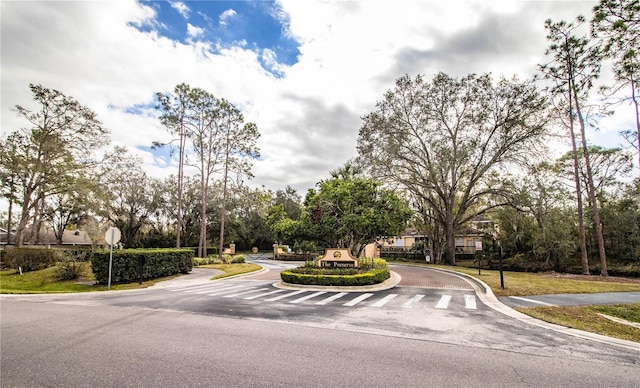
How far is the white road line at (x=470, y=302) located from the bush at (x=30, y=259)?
25880 millimetres

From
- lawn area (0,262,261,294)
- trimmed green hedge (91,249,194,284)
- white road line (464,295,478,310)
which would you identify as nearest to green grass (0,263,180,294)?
lawn area (0,262,261,294)

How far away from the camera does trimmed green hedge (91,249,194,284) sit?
15.7m

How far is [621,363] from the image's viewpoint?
4949 millimetres

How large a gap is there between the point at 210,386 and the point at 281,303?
21.6ft

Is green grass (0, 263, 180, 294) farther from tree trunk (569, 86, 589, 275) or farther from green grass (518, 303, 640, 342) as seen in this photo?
tree trunk (569, 86, 589, 275)

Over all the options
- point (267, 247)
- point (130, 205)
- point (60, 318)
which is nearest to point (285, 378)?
point (60, 318)

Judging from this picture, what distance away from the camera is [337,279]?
14.1 metres

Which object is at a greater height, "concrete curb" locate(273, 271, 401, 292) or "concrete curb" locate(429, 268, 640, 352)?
"concrete curb" locate(429, 268, 640, 352)

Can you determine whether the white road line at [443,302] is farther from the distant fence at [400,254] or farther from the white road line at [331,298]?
the distant fence at [400,254]

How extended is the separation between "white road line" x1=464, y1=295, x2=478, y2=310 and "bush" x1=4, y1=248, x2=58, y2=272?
25.9m

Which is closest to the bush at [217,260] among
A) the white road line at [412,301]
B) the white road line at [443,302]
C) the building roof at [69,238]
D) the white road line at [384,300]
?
the white road line at [384,300]

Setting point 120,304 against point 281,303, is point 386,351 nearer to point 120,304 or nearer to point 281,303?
point 281,303

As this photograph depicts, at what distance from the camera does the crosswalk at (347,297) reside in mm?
10234

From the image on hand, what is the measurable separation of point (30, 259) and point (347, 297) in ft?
72.3
